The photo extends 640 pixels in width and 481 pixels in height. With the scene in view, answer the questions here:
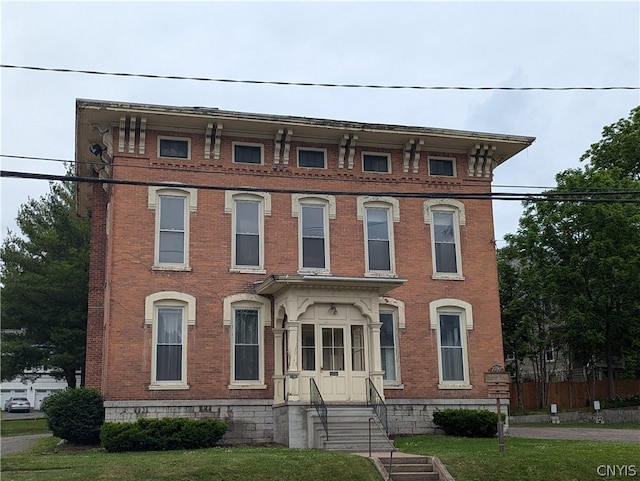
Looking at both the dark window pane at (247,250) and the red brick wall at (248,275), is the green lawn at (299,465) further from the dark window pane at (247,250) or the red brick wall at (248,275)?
the dark window pane at (247,250)

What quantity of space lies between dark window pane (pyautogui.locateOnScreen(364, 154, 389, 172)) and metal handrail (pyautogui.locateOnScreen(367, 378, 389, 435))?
7133 mm

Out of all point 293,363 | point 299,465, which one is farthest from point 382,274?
point 299,465

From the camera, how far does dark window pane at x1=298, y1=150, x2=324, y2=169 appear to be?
2458cm

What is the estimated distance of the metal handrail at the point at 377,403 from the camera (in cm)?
2086

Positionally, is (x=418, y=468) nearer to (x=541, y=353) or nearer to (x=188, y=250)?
(x=188, y=250)

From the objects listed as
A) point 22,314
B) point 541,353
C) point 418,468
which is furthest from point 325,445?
point 541,353

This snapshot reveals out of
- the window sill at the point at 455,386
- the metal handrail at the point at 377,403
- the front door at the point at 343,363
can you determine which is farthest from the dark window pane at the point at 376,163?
the window sill at the point at 455,386

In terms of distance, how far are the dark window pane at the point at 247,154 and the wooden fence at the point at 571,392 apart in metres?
26.1

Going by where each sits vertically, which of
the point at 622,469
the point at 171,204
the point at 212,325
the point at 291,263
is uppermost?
the point at 171,204

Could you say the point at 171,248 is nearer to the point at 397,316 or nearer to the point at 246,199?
the point at 246,199

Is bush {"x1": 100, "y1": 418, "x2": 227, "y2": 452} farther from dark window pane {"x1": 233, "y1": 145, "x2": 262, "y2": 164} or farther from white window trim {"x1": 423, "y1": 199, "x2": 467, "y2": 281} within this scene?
white window trim {"x1": 423, "y1": 199, "x2": 467, "y2": 281}

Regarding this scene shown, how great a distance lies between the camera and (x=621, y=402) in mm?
35094

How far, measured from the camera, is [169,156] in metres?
23.4

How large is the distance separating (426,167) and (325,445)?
1060 centimetres
